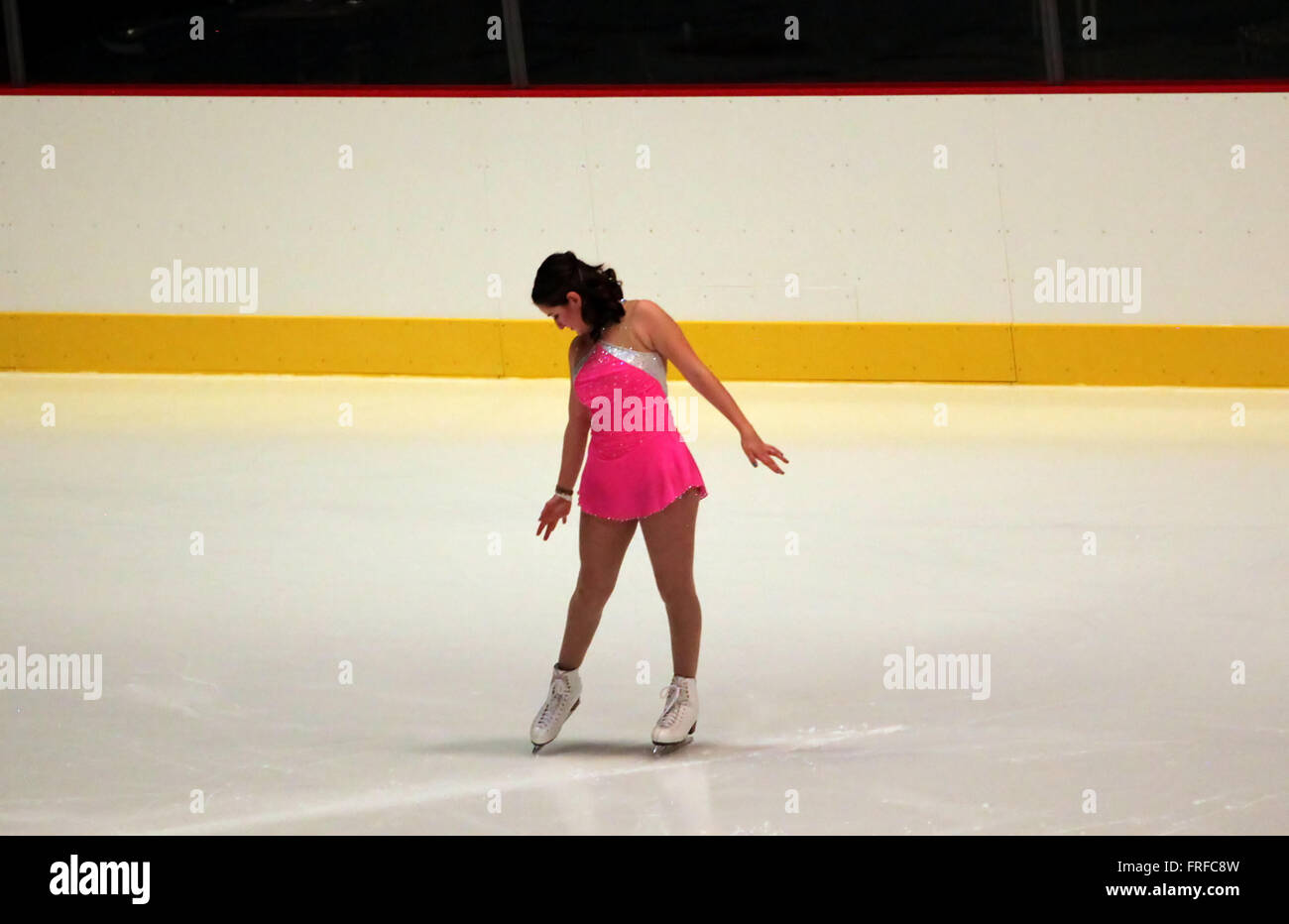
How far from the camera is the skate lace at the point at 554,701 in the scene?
12.8 ft

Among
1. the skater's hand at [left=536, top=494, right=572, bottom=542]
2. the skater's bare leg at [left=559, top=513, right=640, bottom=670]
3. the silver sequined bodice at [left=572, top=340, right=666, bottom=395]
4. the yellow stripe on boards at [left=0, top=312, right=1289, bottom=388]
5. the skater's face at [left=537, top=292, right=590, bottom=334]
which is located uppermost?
the yellow stripe on boards at [left=0, top=312, right=1289, bottom=388]

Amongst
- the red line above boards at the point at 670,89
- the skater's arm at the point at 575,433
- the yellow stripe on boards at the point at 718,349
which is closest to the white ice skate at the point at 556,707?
the skater's arm at the point at 575,433

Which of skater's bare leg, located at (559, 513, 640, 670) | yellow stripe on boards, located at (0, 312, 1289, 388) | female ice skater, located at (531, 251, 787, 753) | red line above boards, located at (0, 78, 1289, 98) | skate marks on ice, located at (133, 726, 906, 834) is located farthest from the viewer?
red line above boards, located at (0, 78, 1289, 98)

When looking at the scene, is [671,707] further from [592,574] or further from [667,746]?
[592,574]

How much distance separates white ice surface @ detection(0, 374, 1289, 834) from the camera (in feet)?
11.7

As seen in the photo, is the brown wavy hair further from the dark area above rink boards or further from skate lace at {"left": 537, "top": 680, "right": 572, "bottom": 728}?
the dark area above rink boards

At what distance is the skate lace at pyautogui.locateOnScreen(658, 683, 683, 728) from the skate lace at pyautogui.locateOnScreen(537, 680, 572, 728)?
233 mm

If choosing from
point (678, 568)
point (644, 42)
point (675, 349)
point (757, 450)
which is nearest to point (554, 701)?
point (678, 568)

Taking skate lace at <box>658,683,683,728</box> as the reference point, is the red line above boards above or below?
above

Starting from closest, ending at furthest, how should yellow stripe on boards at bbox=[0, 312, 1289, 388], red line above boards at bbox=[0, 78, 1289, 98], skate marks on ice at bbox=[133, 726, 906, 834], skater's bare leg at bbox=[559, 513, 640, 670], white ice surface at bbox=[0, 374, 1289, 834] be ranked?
skate marks on ice at bbox=[133, 726, 906, 834]
white ice surface at bbox=[0, 374, 1289, 834]
skater's bare leg at bbox=[559, 513, 640, 670]
yellow stripe on boards at bbox=[0, 312, 1289, 388]
red line above boards at bbox=[0, 78, 1289, 98]

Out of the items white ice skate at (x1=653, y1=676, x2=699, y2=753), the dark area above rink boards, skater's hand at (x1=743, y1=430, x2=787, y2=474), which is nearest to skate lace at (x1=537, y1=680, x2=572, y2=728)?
white ice skate at (x1=653, y1=676, x2=699, y2=753)

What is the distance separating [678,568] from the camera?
12.5ft

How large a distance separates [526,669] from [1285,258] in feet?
21.1
